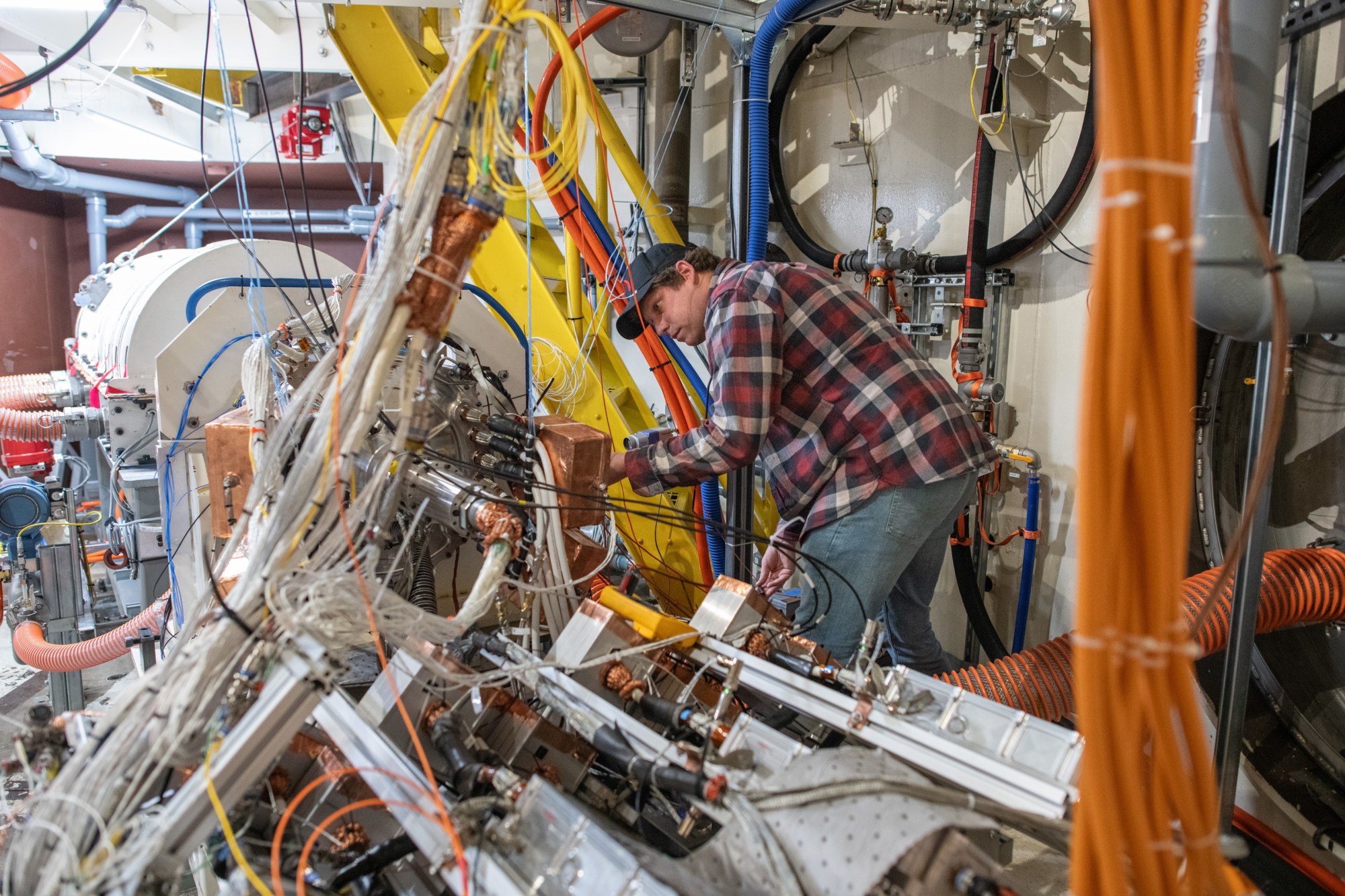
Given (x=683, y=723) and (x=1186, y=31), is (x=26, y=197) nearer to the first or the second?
(x=683, y=723)

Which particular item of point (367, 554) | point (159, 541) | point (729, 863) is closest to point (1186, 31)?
point (729, 863)

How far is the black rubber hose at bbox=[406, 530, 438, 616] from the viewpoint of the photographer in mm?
2191

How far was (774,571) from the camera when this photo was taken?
238 cm

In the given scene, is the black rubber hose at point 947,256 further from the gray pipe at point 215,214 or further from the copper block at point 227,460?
the gray pipe at point 215,214

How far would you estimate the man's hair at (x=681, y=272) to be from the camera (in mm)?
2252

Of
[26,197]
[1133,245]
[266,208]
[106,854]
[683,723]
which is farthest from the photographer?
[266,208]

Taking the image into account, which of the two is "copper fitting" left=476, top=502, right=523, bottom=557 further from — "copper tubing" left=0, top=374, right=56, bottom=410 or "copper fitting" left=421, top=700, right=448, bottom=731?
"copper tubing" left=0, top=374, right=56, bottom=410

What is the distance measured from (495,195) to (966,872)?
1120 mm

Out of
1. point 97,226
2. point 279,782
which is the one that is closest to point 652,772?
point 279,782

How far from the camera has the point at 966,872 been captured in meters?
0.99

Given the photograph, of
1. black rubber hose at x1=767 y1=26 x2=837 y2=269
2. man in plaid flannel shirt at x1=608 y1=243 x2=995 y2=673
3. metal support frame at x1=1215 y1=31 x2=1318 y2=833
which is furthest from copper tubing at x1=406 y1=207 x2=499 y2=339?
black rubber hose at x1=767 y1=26 x2=837 y2=269

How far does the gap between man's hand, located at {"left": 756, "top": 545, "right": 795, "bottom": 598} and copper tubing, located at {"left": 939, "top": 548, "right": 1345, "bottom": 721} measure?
57cm

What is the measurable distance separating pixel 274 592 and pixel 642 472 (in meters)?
1.08

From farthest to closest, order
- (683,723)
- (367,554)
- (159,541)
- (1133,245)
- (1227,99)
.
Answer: (159,541) < (683,723) < (367,554) < (1227,99) < (1133,245)
